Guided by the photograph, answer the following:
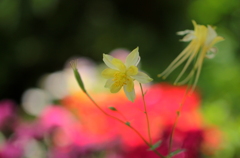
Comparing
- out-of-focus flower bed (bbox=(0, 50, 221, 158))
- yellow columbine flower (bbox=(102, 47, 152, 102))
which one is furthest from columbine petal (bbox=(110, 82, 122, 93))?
out-of-focus flower bed (bbox=(0, 50, 221, 158))

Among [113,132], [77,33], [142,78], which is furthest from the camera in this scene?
[77,33]

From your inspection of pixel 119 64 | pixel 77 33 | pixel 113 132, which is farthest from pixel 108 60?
pixel 77 33

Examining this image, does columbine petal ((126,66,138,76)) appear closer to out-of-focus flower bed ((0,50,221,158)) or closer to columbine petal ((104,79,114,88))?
columbine petal ((104,79,114,88))

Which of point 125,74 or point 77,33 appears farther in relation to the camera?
point 77,33

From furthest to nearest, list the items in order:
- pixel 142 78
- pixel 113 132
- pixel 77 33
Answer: pixel 77 33 < pixel 113 132 < pixel 142 78

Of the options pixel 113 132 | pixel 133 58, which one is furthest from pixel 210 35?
pixel 113 132

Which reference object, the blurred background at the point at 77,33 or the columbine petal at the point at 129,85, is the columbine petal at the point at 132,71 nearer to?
the columbine petal at the point at 129,85

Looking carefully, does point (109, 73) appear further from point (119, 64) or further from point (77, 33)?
point (77, 33)

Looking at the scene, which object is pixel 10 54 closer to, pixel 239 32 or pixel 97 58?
pixel 97 58

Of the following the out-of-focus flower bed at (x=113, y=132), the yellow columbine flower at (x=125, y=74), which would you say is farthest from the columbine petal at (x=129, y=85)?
the out-of-focus flower bed at (x=113, y=132)

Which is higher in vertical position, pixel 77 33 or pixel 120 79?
pixel 120 79
